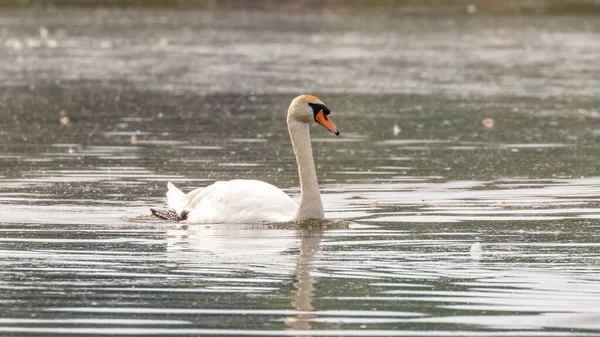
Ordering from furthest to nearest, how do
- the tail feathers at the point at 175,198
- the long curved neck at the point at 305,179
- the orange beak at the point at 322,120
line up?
the tail feathers at the point at 175,198, the orange beak at the point at 322,120, the long curved neck at the point at 305,179

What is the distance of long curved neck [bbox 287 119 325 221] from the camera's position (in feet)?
41.9

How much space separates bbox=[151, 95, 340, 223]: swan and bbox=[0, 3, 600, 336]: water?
0.44ft

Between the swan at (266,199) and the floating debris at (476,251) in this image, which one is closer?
the floating debris at (476,251)

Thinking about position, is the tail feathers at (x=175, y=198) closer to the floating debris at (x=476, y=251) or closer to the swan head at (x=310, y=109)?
the swan head at (x=310, y=109)

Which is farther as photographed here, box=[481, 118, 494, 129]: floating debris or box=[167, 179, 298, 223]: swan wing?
box=[481, 118, 494, 129]: floating debris

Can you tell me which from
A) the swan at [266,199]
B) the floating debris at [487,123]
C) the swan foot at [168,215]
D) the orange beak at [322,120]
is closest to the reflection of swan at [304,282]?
the swan at [266,199]

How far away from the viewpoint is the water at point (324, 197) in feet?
29.6

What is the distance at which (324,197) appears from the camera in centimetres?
1497

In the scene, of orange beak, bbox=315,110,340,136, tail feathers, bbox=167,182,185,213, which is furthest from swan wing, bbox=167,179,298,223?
orange beak, bbox=315,110,340,136

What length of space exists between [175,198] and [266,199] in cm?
125

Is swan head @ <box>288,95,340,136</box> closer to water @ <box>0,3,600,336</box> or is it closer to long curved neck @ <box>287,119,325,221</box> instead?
long curved neck @ <box>287,119,325,221</box>

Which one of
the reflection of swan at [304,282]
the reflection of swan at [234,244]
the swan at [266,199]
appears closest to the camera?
the reflection of swan at [304,282]

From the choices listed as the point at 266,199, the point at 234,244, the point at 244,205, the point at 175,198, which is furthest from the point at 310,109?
the point at 234,244

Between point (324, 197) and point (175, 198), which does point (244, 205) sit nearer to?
point (175, 198)
